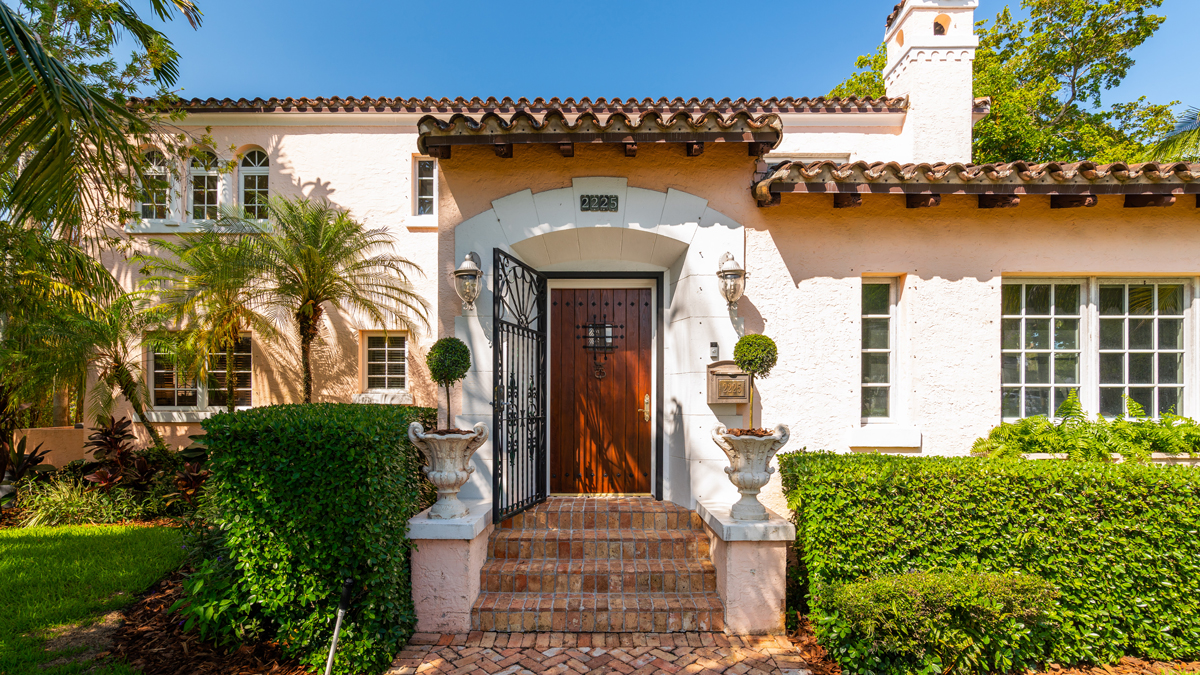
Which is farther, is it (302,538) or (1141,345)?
(1141,345)

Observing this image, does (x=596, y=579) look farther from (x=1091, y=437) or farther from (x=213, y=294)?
(x=213, y=294)

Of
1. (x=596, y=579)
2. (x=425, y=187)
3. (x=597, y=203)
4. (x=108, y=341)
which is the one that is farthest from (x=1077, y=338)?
(x=108, y=341)

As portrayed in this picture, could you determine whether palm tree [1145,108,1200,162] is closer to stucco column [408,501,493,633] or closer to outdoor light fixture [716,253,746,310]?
outdoor light fixture [716,253,746,310]

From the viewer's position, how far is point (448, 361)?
475cm

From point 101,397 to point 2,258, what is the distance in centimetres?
311

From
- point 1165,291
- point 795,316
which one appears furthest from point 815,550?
point 1165,291

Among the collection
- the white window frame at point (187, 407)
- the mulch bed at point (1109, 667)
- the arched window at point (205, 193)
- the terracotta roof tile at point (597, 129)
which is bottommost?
the mulch bed at point (1109, 667)

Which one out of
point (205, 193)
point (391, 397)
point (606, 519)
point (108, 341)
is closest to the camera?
point (606, 519)

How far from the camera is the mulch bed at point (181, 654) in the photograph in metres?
3.70

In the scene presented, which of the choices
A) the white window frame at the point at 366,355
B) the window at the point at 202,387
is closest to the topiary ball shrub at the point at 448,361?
the white window frame at the point at 366,355

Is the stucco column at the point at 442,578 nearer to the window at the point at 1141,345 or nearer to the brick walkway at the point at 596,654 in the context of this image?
the brick walkway at the point at 596,654

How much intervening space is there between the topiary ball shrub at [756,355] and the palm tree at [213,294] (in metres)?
6.56

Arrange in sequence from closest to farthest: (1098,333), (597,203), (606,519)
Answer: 1. (606,519)
2. (597,203)
3. (1098,333)

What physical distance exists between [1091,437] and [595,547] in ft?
16.4
